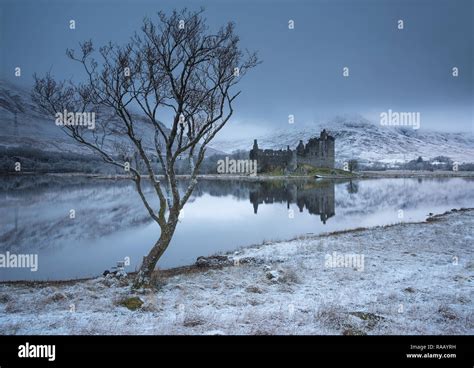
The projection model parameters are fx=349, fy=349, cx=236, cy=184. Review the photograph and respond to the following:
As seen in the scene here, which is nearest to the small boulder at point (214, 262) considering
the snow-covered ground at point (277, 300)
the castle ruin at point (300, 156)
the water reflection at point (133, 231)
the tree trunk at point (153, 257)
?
the snow-covered ground at point (277, 300)

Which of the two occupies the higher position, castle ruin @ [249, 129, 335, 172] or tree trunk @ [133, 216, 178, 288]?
castle ruin @ [249, 129, 335, 172]

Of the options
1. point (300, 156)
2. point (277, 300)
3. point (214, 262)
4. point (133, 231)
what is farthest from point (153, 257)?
point (300, 156)

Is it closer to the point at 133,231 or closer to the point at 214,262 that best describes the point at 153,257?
the point at 214,262

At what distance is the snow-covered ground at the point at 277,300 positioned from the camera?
7125 millimetres

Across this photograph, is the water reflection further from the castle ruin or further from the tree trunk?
the castle ruin

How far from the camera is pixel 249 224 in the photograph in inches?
1110

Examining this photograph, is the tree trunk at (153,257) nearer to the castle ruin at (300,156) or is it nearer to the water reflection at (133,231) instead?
the water reflection at (133,231)

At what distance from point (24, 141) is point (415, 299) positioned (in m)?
207

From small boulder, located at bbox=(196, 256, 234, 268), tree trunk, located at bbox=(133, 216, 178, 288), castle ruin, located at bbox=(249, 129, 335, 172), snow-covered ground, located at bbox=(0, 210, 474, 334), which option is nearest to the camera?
snow-covered ground, located at bbox=(0, 210, 474, 334)

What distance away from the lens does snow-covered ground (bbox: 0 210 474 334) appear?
7.12 m

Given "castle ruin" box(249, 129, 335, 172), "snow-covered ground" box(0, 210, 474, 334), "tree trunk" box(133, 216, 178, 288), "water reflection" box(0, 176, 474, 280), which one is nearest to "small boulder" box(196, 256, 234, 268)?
"snow-covered ground" box(0, 210, 474, 334)

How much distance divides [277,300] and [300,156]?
108 meters

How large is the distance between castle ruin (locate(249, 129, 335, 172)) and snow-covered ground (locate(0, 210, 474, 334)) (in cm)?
9620
